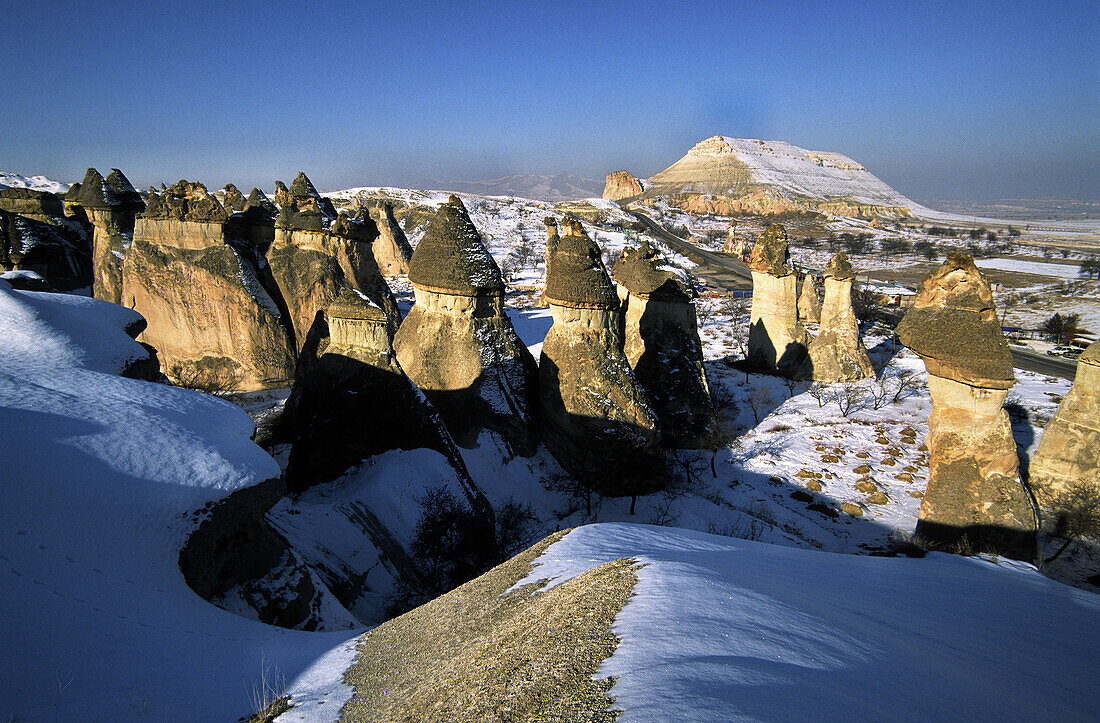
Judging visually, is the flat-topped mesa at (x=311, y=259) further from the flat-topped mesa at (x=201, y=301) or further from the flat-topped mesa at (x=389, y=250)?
the flat-topped mesa at (x=389, y=250)

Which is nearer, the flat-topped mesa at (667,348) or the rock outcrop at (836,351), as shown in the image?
the flat-topped mesa at (667,348)

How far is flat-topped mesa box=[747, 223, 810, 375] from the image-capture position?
21.4 meters

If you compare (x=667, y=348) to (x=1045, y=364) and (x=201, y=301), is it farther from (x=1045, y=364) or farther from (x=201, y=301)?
(x=1045, y=364)

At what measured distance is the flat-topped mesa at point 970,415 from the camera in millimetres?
9203

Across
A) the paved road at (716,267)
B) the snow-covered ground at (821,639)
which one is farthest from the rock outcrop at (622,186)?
the snow-covered ground at (821,639)

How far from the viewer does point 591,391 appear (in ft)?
39.3

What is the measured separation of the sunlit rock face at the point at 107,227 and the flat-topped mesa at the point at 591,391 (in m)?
16.5

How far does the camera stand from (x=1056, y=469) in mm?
12531

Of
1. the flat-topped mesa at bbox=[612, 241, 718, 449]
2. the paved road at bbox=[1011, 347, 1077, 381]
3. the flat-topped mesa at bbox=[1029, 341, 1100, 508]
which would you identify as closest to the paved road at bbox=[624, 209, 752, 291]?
the paved road at bbox=[1011, 347, 1077, 381]

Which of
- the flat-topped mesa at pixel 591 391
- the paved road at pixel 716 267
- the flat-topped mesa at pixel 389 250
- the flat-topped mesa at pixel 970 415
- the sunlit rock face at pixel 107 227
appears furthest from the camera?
the paved road at pixel 716 267

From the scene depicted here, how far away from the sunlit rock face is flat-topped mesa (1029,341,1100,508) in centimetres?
2805

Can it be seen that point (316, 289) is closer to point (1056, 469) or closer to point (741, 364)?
point (741, 364)

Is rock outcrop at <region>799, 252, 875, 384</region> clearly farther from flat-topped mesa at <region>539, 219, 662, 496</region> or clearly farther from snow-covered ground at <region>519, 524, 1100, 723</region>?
snow-covered ground at <region>519, 524, 1100, 723</region>

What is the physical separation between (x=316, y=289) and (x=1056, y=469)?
21.4m
